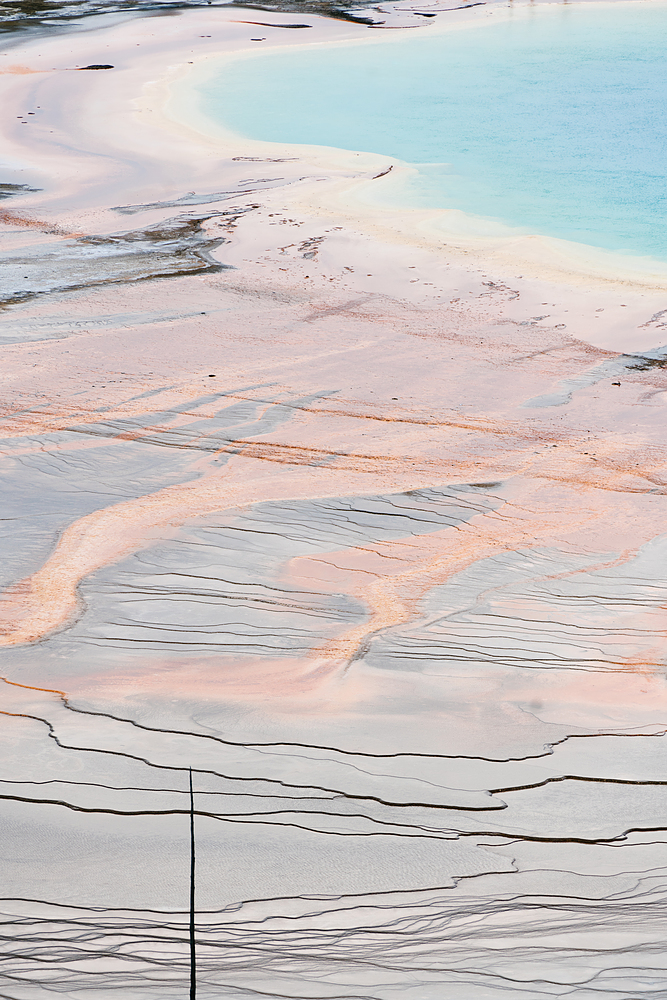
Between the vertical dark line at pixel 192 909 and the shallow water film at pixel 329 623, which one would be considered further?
the shallow water film at pixel 329 623

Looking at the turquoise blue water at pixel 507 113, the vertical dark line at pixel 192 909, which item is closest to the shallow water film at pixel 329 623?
the vertical dark line at pixel 192 909

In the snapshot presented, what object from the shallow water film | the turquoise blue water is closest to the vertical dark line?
the shallow water film

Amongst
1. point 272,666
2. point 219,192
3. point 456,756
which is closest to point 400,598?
point 272,666

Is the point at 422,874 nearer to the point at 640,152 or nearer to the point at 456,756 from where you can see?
the point at 456,756

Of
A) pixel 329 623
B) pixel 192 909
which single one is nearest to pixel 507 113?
pixel 329 623

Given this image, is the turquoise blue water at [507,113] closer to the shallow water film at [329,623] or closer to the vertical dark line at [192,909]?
the shallow water film at [329,623]

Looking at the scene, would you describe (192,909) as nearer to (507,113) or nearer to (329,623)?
(329,623)
